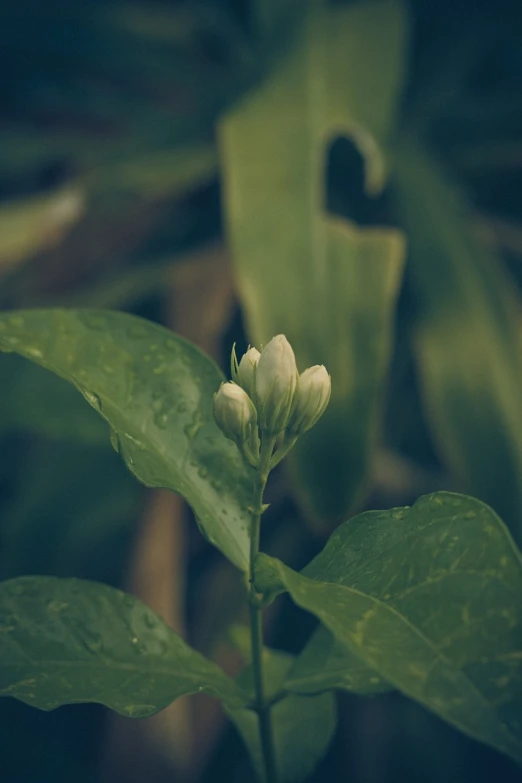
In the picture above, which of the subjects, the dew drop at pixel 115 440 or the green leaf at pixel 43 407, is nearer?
the dew drop at pixel 115 440

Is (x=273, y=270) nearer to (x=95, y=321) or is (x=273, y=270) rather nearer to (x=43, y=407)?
(x=43, y=407)

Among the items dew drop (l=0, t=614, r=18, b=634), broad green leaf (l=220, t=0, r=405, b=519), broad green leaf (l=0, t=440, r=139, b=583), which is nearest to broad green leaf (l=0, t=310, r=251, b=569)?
dew drop (l=0, t=614, r=18, b=634)

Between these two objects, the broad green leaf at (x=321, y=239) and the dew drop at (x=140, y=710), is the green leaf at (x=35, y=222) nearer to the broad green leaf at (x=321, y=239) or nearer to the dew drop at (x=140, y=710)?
the broad green leaf at (x=321, y=239)

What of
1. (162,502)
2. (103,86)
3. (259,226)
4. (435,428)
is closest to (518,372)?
(435,428)

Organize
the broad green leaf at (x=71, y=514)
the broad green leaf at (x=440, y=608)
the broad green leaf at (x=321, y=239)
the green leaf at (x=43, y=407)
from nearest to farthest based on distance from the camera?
the broad green leaf at (x=440, y=608) < the broad green leaf at (x=321, y=239) < the green leaf at (x=43, y=407) < the broad green leaf at (x=71, y=514)

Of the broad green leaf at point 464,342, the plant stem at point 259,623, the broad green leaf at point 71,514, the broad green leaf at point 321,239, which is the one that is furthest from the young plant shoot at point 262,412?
the broad green leaf at point 71,514

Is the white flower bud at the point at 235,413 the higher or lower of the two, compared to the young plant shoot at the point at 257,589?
higher

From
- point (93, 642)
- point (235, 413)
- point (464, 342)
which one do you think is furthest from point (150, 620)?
point (464, 342)
